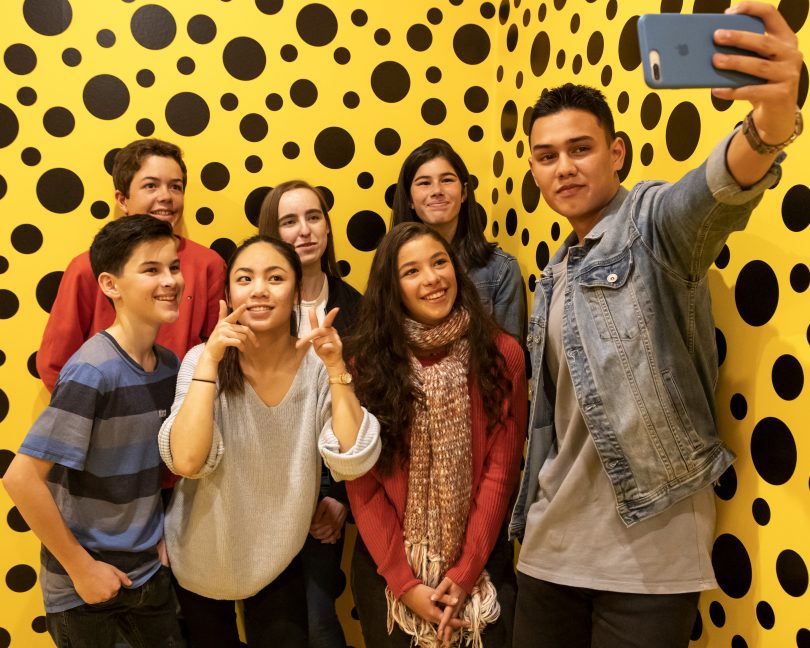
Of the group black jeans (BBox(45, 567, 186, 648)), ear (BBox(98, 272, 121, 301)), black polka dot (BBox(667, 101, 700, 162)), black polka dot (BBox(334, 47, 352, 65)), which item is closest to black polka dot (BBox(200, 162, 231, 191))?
black polka dot (BBox(334, 47, 352, 65))

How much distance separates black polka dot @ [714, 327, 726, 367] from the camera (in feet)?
4.93

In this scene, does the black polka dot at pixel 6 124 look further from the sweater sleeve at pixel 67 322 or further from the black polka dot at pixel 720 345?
the black polka dot at pixel 720 345

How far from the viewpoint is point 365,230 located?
107 inches

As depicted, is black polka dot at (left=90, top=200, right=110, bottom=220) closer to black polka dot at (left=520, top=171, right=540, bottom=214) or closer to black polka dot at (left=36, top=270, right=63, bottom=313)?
black polka dot at (left=36, top=270, right=63, bottom=313)

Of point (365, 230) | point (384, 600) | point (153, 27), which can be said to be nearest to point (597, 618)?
point (384, 600)

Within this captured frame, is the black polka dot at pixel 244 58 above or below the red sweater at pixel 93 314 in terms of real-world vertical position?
above

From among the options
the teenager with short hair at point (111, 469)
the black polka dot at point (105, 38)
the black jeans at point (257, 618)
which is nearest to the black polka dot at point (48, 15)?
the black polka dot at point (105, 38)

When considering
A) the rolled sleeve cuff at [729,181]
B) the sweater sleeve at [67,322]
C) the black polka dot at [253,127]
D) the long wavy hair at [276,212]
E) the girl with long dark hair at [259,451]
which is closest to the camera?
the rolled sleeve cuff at [729,181]

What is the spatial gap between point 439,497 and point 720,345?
0.80m

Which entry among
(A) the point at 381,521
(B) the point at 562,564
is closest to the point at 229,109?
(A) the point at 381,521

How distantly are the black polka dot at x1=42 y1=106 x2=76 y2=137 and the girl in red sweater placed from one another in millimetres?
1331

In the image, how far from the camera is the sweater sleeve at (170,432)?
65.5 inches

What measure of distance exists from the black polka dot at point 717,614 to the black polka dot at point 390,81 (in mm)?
2032

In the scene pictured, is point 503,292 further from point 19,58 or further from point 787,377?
point 19,58
